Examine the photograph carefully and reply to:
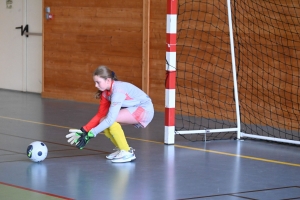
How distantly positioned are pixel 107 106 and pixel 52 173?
1.02m

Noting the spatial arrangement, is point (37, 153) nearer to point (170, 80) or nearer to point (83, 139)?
point (83, 139)

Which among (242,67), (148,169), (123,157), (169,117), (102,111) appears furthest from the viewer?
(242,67)

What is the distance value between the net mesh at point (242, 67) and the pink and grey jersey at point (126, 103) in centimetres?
163

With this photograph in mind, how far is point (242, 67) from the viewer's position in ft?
30.3

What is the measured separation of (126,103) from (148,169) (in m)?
0.76

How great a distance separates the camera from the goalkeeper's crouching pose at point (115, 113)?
→ 6020mm

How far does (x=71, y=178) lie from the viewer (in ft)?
17.9

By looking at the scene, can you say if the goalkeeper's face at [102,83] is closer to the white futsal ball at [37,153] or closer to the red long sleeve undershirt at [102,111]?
the red long sleeve undershirt at [102,111]

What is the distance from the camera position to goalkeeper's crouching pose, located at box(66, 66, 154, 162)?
19.7ft

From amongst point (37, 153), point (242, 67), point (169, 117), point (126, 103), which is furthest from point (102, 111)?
point (242, 67)

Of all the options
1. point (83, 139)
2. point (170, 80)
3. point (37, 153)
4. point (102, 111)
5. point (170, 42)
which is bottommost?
point (37, 153)

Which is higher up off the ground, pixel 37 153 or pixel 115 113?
pixel 115 113

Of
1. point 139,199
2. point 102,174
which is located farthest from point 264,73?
point 139,199

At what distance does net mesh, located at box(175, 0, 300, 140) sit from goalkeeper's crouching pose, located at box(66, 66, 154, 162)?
1.68 m
